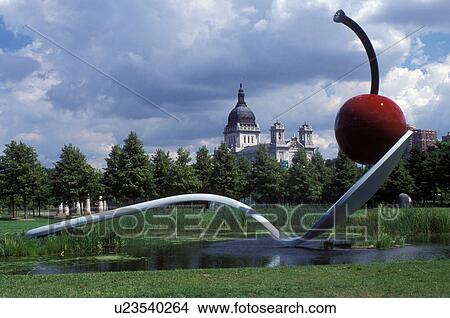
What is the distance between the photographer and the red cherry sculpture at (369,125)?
523 inches

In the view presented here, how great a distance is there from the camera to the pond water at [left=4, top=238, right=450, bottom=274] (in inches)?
444

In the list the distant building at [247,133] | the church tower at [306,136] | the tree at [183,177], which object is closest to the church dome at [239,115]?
the distant building at [247,133]

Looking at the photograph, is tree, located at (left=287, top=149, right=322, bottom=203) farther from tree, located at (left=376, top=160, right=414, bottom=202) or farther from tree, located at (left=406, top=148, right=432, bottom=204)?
tree, located at (left=406, top=148, right=432, bottom=204)

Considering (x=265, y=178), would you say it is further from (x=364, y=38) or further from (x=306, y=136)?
(x=306, y=136)

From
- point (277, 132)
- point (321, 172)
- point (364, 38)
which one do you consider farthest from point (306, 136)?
point (364, 38)

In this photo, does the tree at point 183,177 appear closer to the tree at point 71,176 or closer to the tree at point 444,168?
the tree at point 71,176

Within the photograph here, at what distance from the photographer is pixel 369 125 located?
13.3 m

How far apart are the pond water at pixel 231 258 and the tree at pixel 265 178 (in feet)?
96.2

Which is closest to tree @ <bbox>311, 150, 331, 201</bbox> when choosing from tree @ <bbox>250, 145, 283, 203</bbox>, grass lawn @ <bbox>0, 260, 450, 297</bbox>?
tree @ <bbox>250, 145, 283, 203</bbox>

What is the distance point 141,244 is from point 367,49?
25.6ft

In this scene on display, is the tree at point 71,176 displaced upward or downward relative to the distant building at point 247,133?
downward

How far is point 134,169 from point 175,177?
149 inches
